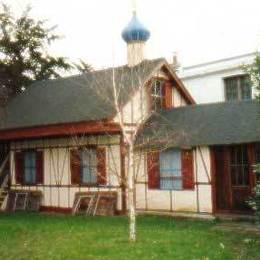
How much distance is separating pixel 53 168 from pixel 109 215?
4.04m

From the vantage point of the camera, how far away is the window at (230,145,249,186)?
1731 centimetres

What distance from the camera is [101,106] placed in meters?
20.0

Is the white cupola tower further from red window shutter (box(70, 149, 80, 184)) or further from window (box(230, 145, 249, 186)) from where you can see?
window (box(230, 145, 249, 186))

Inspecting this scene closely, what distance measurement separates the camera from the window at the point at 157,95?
2139cm

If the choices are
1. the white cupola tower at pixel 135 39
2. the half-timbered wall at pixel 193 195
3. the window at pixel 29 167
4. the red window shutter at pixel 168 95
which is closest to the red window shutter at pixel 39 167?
the window at pixel 29 167

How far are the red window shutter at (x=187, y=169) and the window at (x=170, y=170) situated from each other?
0.71 feet

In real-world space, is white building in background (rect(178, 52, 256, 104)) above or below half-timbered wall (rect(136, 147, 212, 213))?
above

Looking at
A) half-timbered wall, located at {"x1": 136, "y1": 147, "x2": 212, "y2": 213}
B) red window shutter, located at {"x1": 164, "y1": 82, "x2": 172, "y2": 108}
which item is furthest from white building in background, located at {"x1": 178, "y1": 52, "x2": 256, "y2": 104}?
half-timbered wall, located at {"x1": 136, "y1": 147, "x2": 212, "y2": 213}

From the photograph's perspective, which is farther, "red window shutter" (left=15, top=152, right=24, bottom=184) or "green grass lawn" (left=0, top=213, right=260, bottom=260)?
"red window shutter" (left=15, top=152, right=24, bottom=184)

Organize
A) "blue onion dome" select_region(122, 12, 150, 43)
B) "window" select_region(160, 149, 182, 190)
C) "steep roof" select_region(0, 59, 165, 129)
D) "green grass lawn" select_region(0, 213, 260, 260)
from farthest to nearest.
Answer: "blue onion dome" select_region(122, 12, 150, 43) < "steep roof" select_region(0, 59, 165, 129) < "window" select_region(160, 149, 182, 190) < "green grass lawn" select_region(0, 213, 260, 260)

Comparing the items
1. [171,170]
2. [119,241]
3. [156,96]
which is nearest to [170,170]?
[171,170]

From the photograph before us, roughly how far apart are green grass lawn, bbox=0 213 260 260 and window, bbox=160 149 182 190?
1.69 metres

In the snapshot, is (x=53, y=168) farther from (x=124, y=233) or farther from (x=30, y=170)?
(x=124, y=233)

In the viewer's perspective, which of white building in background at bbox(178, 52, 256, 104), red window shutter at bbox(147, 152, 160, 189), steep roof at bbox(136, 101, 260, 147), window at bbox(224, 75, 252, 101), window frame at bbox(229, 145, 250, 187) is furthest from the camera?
white building in background at bbox(178, 52, 256, 104)
